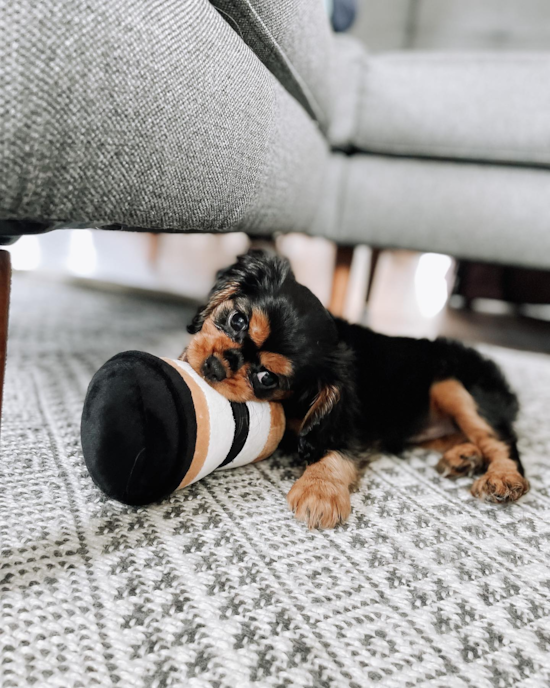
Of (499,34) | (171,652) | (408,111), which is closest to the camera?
(171,652)

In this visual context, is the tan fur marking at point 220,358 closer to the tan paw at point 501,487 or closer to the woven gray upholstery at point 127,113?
the woven gray upholstery at point 127,113

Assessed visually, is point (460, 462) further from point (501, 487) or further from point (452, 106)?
point (452, 106)

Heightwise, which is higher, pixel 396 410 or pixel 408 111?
pixel 408 111

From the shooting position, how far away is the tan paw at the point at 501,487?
1011mm

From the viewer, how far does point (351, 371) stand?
45.6 inches

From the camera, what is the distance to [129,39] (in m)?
0.64

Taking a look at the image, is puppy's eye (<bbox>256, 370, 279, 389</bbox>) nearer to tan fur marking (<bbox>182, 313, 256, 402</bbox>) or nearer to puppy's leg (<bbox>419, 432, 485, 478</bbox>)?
tan fur marking (<bbox>182, 313, 256, 402</bbox>)

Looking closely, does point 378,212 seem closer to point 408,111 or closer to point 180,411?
point 408,111

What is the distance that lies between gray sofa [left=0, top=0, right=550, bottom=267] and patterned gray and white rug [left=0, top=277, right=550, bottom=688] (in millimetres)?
434

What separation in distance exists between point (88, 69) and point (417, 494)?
0.88 metres

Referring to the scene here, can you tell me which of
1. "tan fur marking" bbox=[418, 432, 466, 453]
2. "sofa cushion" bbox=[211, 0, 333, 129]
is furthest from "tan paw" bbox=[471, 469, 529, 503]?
"sofa cushion" bbox=[211, 0, 333, 129]

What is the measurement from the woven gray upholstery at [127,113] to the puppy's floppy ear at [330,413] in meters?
0.38

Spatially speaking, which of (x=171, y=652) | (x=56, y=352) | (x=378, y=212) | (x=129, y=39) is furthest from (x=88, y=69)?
(x=378, y=212)

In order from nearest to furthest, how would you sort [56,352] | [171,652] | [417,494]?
[171,652], [417,494], [56,352]
